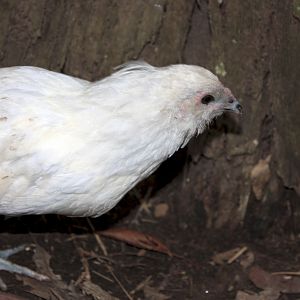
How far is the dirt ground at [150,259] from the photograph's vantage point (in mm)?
3990

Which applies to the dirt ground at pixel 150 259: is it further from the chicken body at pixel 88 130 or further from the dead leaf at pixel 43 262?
the chicken body at pixel 88 130

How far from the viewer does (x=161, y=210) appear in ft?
15.1

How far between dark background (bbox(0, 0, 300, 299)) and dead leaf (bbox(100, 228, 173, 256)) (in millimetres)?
60

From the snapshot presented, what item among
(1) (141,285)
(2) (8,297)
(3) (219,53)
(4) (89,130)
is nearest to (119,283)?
(1) (141,285)

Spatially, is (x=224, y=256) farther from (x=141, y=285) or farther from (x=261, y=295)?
(x=141, y=285)

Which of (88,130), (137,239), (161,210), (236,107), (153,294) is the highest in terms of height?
(236,107)

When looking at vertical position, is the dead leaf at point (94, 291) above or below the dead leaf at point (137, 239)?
below

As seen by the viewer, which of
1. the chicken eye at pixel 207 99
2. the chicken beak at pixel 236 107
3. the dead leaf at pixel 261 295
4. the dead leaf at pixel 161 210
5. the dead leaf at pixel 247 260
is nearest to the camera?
the chicken eye at pixel 207 99

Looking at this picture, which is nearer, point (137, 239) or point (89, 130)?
point (89, 130)

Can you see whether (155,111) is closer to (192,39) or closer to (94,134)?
(94,134)

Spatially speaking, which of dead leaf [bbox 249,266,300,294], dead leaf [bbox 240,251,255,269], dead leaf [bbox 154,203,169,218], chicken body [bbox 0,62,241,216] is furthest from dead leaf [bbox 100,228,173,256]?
chicken body [bbox 0,62,241,216]

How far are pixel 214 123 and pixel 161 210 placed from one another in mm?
742

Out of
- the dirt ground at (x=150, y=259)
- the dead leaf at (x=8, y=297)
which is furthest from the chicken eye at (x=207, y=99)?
the dead leaf at (x=8, y=297)

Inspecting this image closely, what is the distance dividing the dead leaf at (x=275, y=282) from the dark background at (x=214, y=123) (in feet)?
0.29
